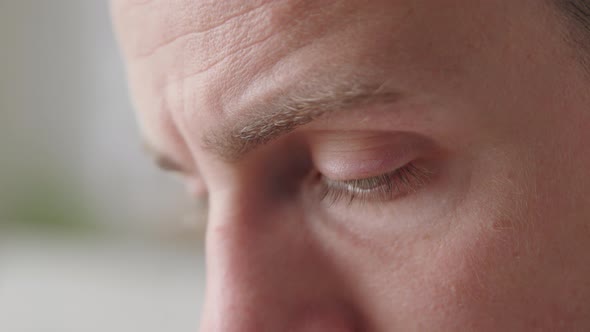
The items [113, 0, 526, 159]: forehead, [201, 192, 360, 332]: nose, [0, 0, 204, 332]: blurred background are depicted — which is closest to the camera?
[113, 0, 526, 159]: forehead

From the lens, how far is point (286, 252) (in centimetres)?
73

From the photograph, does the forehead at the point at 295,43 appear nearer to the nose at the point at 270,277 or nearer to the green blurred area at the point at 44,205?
the nose at the point at 270,277

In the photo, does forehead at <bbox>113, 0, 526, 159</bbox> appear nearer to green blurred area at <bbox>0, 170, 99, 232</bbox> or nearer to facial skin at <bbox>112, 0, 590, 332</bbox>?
facial skin at <bbox>112, 0, 590, 332</bbox>

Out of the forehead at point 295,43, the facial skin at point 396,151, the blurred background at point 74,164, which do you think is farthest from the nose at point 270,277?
the blurred background at point 74,164

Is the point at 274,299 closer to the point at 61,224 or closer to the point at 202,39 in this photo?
the point at 202,39

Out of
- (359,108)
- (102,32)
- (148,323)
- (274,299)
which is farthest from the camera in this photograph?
(102,32)

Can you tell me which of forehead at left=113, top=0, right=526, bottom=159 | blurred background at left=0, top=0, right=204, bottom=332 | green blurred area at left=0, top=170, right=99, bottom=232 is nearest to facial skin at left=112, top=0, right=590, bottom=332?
forehead at left=113, top=0, right=526, bottom=159

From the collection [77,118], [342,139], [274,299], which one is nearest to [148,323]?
[77,118]

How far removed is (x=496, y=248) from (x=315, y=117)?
0.70 feet

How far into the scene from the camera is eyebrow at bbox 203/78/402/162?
60 cm

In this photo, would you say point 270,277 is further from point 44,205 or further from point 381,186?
point 44,205

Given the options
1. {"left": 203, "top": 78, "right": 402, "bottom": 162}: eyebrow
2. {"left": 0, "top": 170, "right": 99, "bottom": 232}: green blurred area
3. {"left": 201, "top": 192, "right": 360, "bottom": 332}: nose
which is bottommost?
{"left": 201, "top": 192, "right": 360, "bottom": 332}: nose

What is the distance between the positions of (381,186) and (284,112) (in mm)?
128

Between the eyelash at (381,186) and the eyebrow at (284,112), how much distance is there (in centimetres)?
9
